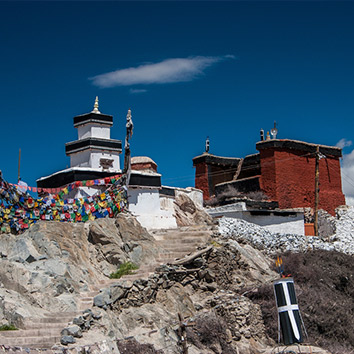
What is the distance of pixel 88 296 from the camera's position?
1831 cm

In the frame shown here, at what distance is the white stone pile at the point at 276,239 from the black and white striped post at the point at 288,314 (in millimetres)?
7932

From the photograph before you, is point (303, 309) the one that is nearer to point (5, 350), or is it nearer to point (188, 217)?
point (188, 217)

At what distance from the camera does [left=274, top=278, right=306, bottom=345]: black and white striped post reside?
16.4 metres

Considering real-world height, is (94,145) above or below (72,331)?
above

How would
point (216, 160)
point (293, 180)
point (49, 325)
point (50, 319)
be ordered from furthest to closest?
point (216, 160) < point (293, 180) < point (50, 319) < point (49, 325)

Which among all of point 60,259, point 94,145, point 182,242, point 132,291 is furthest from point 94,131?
point 132,291

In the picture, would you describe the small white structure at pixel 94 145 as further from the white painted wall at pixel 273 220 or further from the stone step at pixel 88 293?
the stone step at pixel 88 293

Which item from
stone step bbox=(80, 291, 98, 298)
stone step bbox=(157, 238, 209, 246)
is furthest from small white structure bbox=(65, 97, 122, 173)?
stone step bbox=(80, 291, 98, 298)

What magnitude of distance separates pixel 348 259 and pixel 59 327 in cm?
1573

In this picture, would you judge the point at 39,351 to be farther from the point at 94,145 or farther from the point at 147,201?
the point at 94,145

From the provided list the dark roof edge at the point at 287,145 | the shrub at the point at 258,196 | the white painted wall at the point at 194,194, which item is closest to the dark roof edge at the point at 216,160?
the dark roof edge at the point at 287,145

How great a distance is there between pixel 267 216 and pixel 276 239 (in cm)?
240

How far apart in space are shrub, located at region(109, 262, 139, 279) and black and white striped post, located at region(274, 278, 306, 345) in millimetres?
5765

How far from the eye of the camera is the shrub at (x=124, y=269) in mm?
20156
